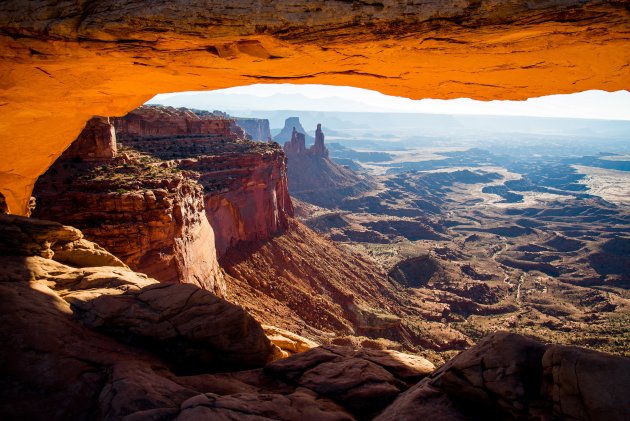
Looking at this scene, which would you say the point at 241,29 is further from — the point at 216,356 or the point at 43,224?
the point at 43,224

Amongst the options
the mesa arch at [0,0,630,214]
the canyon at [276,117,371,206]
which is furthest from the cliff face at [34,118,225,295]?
the canyon at [276,117,371,206]

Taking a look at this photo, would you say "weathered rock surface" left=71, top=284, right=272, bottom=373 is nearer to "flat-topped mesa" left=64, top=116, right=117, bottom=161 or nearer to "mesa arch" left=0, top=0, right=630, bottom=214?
"mesa arch" left=0, top=0, right=630, bottom=214

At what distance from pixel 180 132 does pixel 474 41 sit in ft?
145

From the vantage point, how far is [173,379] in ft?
22.4

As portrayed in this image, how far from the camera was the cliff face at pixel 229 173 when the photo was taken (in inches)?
1323

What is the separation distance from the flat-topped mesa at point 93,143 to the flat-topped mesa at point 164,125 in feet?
55.1

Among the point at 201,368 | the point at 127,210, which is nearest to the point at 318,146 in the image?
the point at 127,210

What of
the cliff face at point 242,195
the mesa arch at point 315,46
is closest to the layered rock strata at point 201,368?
the mesa arch at point 315,46

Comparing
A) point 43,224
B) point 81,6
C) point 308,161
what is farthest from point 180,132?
point 308,161

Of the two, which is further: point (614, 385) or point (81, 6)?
point (81, 6)

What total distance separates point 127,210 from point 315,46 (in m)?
14.5

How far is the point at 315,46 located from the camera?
20.1 feet

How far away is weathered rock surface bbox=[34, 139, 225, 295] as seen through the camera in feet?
56.8

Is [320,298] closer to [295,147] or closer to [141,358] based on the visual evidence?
[141,358]
